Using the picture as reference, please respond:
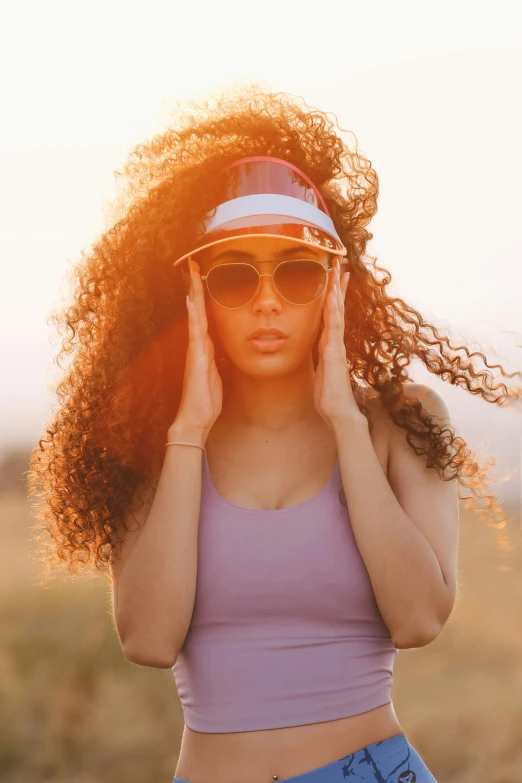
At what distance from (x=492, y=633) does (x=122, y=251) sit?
7.34 m

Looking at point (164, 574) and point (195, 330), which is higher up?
point (195, 330)

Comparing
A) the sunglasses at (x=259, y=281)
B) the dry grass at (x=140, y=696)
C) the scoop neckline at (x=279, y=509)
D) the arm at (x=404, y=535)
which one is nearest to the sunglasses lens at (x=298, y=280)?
the sunglasses at (x=259, y=281)

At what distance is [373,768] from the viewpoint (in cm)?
278

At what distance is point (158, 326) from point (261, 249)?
0.50 metres

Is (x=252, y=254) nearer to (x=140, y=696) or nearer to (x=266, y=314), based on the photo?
(x=266, y=314)

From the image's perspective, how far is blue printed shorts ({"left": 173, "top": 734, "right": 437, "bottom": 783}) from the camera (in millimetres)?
2770

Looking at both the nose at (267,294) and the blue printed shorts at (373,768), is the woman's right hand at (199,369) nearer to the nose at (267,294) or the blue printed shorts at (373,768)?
the nose at (267,294)

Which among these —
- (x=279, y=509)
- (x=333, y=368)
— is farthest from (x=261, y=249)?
(x=279, y=509)

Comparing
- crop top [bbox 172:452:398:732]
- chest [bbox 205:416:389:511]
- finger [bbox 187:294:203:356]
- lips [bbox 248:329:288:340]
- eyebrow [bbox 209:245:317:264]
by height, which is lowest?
crop top [bbox 172:452:398:732]

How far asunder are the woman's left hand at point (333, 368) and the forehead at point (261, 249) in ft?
0.42

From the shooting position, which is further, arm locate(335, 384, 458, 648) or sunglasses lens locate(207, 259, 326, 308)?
sunglasses lens locate(207, 259, 326, 308)

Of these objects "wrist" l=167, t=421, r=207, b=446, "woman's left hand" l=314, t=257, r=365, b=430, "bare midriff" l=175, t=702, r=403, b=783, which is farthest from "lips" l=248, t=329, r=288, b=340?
"bare midriff" l=175, t=702, r=403, b=783

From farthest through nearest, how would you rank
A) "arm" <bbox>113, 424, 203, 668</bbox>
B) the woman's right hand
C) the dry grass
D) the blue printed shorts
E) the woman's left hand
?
the dry grass < the woman's right hand < the woman's left hand < "arm" <bbox>113, 424, 203, 668</bbox> < the blue printed shorts

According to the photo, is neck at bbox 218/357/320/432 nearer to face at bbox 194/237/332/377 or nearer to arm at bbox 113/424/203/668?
face at bbox 194/237/332/377
